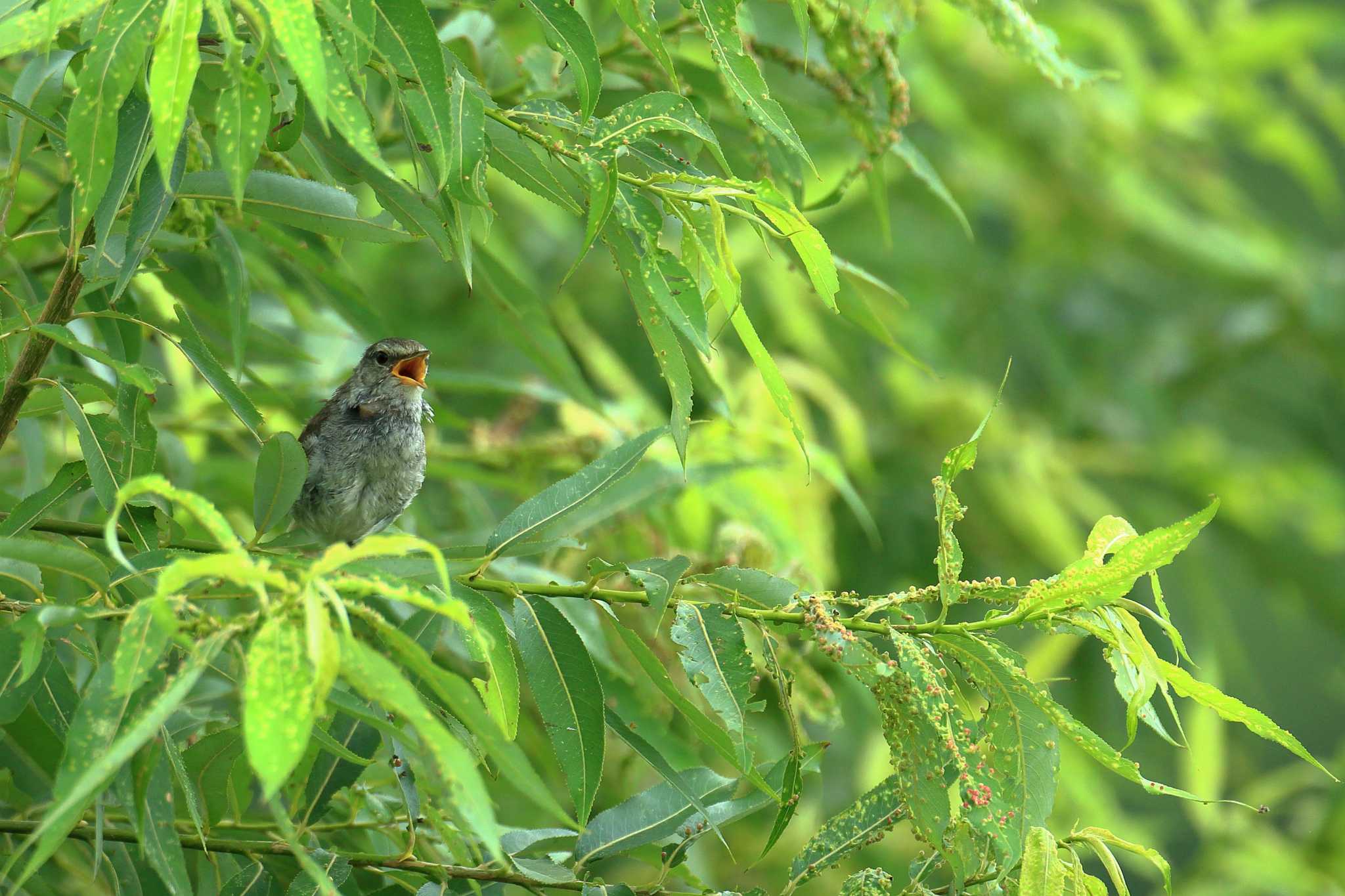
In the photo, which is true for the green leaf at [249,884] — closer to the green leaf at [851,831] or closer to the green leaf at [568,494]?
the green leaf at [568,494]

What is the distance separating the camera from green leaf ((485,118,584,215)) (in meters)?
1.99

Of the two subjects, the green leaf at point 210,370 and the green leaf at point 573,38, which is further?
the green leaf at point 210,370

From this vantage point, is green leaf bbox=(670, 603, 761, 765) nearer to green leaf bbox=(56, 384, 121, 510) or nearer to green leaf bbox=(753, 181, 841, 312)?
green leaf bbox=(753, 181, 841, 312)

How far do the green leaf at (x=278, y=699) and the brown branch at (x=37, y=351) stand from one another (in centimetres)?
83

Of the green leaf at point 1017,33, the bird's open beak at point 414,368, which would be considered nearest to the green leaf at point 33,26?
the green leaf at point 1017,33

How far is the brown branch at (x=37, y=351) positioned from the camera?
1.97 m

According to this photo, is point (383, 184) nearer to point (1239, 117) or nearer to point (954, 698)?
point (954, 698)

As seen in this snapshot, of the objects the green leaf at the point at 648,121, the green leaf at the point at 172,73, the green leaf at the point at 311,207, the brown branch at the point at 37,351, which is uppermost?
the green leaf at the point at 172,73

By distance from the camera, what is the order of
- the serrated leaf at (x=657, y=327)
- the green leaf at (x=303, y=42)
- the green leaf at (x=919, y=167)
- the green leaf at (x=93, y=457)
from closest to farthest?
the green leaf at (x=303, y=42) < the serrated leaf at (x=657, y=327) < the green leaf at (x=93, y=457) < the green leaf at (x=919, y=167)

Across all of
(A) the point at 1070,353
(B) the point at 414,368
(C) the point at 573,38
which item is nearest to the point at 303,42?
(C) the point at 573,38

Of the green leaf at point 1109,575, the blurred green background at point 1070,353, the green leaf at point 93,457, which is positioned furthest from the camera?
the blurred green background at point 1070,353

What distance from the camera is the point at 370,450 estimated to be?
3307mm

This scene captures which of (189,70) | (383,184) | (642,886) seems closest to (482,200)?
(383,184)

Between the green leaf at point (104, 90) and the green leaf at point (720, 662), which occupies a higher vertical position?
the green leaf at point (104, 90)
